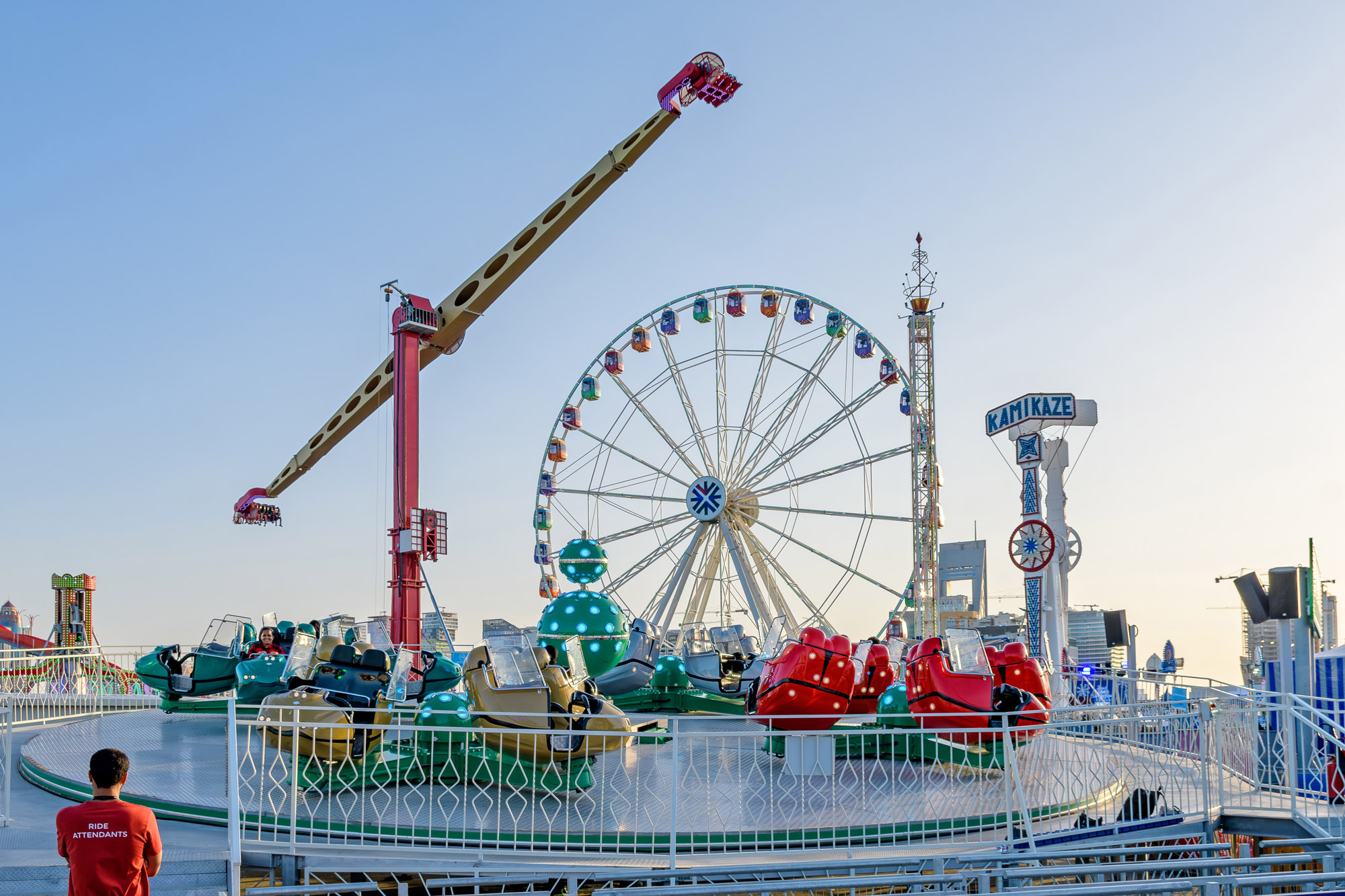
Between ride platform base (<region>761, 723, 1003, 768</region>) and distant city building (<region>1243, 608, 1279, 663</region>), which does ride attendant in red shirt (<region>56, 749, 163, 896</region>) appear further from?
distant city building (<region>1243, 608, 1279, 663</region>)

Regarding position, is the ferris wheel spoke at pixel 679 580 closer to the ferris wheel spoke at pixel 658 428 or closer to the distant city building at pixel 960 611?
the ferris wheel spoke at pixel 658 428

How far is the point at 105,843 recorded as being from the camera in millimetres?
4402

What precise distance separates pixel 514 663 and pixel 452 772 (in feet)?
3.14

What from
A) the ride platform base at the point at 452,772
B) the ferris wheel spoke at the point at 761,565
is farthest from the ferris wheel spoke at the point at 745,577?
the ride platform base at the point at 452,772

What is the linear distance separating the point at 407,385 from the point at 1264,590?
16.3m

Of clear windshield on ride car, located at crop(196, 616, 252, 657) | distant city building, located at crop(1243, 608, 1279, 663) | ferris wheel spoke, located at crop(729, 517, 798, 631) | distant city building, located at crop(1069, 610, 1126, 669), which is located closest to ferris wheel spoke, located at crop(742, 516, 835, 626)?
ferris wheel spoke, located at crop(729, 517, 798, 631)

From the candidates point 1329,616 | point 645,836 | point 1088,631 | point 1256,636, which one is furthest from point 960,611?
point 645,836

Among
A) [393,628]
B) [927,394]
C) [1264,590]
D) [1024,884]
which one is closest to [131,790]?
[1024,884]

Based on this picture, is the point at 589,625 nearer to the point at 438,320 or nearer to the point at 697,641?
the point at 697,641

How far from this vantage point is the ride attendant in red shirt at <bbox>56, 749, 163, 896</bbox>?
439cm

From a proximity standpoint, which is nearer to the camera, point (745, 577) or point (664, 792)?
point (664, 792)

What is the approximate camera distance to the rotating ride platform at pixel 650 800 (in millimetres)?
7023

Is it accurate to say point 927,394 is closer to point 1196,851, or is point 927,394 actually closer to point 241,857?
point 1196,851

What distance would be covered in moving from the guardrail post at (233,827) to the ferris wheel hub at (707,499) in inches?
678
